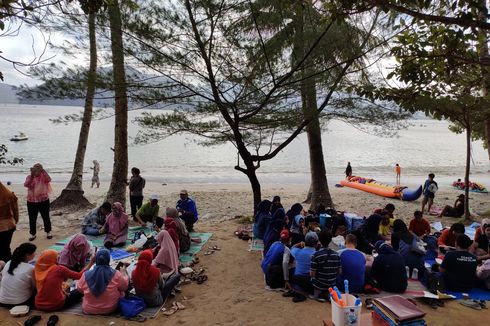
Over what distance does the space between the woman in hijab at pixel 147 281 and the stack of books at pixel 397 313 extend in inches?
99.9

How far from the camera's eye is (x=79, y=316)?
13.8ft

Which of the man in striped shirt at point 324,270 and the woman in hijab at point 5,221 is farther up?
the woman in hijab at point 5,221

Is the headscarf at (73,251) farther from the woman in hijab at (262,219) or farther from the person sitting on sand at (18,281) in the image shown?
the woman in hijab at (262,219)

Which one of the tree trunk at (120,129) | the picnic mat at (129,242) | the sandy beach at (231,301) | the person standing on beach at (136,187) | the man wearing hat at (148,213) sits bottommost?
the sandy beach at (231,301)

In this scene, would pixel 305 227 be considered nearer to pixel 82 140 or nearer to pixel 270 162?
pixel 82 140

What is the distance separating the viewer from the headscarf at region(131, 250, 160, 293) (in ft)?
14.3

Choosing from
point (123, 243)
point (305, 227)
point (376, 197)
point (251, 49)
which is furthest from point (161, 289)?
point (376, 197)

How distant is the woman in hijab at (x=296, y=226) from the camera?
6.25 metres

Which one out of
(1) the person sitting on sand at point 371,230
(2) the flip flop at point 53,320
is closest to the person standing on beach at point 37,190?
(2) the flip flop at point 53,320

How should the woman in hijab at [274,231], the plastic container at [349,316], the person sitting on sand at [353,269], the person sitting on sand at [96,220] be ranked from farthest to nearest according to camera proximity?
the person sitting on sand at [96,220]
the woman in hijab at [274,231]
the person sitting on sand at [353,269]
the plastic container at [349,316]

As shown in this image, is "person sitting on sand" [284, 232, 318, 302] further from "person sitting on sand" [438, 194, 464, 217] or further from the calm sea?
the calm sea

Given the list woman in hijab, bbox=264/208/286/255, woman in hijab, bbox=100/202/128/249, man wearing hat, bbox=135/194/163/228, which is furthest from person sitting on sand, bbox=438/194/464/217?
woman in hijab, bbox=100/202/128/249

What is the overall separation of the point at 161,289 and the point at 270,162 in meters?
31.1

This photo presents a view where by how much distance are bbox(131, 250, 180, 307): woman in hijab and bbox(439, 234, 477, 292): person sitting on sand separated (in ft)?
12.6
